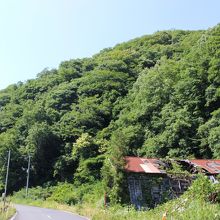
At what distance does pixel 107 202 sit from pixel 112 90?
42520mm

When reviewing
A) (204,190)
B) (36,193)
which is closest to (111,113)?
(36,193)

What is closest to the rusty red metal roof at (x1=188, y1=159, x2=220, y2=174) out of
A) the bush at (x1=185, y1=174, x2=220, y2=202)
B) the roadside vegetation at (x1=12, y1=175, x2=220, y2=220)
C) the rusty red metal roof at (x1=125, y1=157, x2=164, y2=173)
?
the rusty red metal roof at (x1=125, y1=157, x2=164, y2=173)

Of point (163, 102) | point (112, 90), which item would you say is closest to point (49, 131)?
point (112, 90)

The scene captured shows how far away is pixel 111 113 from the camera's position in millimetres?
64688

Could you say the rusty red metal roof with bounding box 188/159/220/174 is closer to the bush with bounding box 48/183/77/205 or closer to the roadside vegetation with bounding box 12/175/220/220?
the roadside vegetation with bounding box 12/175/220/220

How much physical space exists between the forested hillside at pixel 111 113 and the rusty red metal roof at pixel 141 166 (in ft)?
3.23

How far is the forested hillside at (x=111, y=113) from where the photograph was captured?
43469 mm

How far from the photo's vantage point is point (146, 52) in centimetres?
8300

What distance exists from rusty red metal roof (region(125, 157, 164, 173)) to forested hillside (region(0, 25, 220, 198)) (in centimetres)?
98

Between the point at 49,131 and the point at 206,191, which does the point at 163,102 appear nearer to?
the point at 49,131

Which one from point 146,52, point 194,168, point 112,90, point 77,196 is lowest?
point 77,196

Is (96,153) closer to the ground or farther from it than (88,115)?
closer to the ground

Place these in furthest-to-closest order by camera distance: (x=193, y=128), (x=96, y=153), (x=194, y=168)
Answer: (x=96, y=153) < (x=193, y=128) < (x=194, y=168)

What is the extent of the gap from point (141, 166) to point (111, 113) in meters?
36.7
